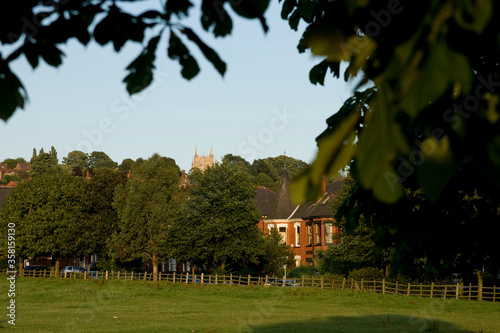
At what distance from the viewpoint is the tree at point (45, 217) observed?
60.8 meters

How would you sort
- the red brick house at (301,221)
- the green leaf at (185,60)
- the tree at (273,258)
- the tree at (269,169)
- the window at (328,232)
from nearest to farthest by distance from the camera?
1. the green leaf at (185,60)
2. the tree at (273,258)
3. the window at (328,232)
4. the red brick house at (301,221)
5. the tree at (269,169)

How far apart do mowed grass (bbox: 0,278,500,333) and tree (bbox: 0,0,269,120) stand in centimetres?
2117

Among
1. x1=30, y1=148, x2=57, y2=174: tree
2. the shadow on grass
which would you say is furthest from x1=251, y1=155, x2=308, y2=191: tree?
the shadow on grass

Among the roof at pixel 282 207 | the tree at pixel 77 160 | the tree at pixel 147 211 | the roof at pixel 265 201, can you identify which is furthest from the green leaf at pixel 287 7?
the tree at pixel 77 160

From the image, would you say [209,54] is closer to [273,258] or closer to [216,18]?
[216,18]

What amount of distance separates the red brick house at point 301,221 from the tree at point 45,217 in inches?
841

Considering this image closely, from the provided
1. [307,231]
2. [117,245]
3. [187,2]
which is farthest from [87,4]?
[307,231]

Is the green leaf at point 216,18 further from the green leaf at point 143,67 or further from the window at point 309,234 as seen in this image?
the window at point 309,234

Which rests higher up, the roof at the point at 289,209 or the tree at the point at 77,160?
the tree at the point at 77,160

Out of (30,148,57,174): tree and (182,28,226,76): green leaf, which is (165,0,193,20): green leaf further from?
(30,148,57,174): tree

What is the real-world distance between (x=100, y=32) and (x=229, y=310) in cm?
3065

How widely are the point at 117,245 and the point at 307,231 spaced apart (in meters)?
20.7

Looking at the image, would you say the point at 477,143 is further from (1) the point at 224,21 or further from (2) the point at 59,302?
(2) the point at 59,302

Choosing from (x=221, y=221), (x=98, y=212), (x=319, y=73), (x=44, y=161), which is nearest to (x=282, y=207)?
(x=98, y=212)
